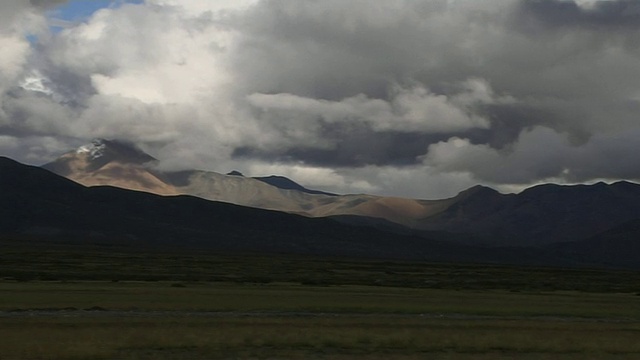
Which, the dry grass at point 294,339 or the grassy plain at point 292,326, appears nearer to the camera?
the dry grass at point 294,339

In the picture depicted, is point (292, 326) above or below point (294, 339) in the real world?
above

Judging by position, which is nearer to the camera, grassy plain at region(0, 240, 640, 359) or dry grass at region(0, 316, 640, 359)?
dry grass at region(0, 316, 640, 359)

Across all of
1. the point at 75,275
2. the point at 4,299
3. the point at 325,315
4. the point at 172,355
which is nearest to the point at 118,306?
the point at 4,299

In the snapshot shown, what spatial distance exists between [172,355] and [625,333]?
28.7 meters

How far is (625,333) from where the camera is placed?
48719 mm

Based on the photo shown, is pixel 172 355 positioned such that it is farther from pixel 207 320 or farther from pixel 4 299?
pixel 4 299

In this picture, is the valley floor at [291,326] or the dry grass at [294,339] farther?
the valley floor at [291,326]

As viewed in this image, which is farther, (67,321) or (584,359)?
(67,321)

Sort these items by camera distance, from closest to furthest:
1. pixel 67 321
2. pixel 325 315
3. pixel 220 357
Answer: pixel 220 357
pixel 67 321
pixel 325 315

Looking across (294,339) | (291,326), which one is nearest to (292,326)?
(291,326)

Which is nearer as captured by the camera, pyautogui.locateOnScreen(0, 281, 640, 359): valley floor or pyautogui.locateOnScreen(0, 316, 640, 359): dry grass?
pyautogui.locateOnScreen(0, 316, 640, 359): dry grass

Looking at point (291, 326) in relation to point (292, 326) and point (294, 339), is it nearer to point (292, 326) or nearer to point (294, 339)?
point (292, 326)

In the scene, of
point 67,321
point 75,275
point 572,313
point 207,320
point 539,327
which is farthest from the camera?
point 75,275

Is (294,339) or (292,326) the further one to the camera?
(292,326)
